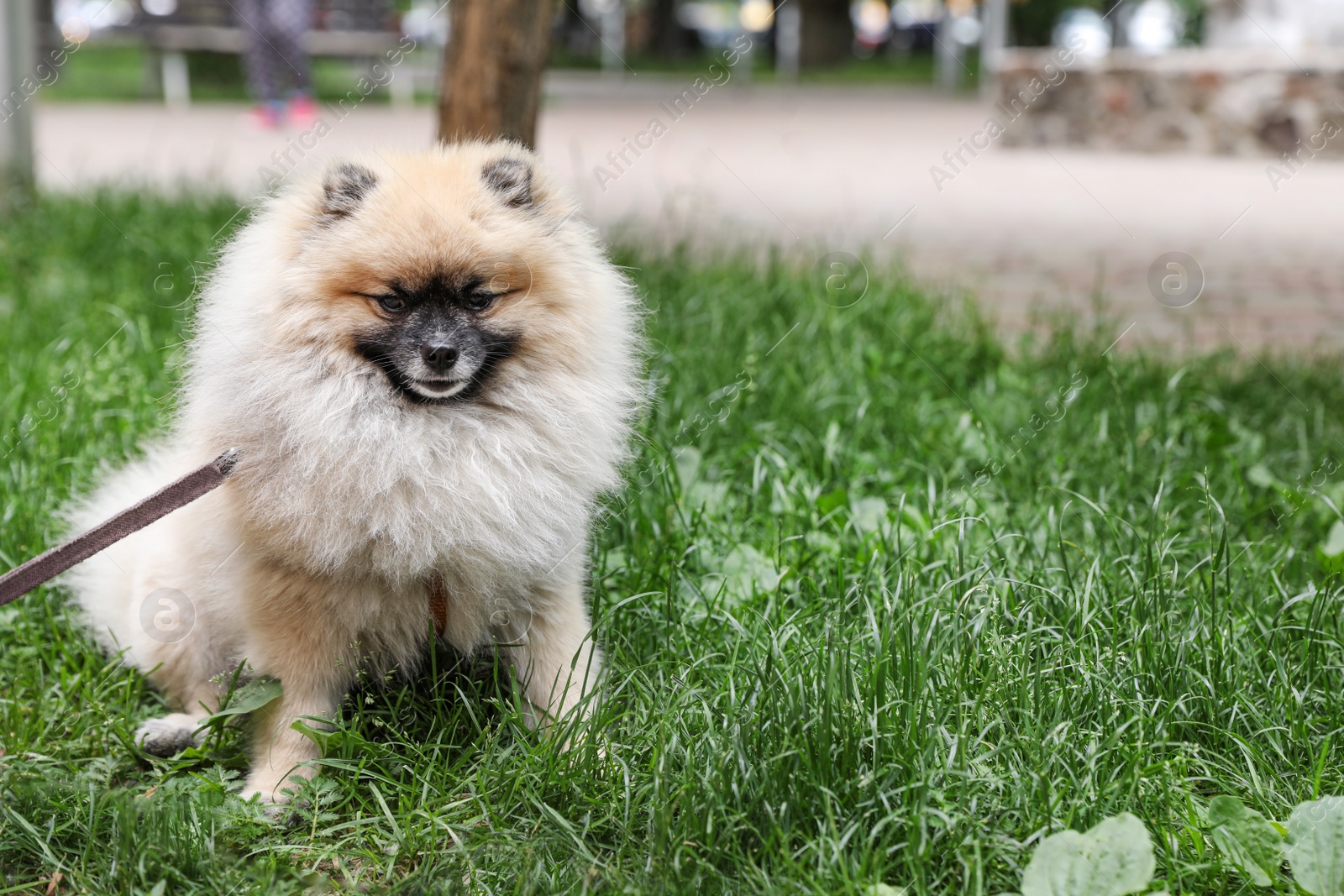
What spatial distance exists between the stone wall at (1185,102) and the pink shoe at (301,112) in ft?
24.9

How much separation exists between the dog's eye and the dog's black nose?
0.43 feet

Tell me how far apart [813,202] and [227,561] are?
7.32 meters

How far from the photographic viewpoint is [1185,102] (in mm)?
12508

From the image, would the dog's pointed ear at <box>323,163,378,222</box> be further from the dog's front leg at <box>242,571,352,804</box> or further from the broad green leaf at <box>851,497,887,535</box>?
the broad green leaf at <box>851,497,887,535</box>

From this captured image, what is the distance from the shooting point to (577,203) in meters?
2.64

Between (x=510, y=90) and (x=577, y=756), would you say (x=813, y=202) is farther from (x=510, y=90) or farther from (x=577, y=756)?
(x=577, y=756)

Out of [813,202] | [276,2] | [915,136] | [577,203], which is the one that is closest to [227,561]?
[577,203]

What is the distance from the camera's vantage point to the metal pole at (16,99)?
22.6ft

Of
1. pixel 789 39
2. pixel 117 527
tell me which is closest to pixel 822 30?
pixel 789 39

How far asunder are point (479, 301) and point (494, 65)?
9.89 feet

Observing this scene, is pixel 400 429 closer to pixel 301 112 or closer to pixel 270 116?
pixel 270 116

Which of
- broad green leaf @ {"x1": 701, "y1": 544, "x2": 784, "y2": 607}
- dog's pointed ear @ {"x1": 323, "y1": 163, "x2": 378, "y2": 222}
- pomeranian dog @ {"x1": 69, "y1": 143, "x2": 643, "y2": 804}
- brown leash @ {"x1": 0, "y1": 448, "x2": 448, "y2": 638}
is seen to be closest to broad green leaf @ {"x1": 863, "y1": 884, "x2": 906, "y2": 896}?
pomeranian dog @ {"x1": 69, "y1": 143, "x2": 643, "y2": 804}

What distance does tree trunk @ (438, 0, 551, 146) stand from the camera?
5.02 m

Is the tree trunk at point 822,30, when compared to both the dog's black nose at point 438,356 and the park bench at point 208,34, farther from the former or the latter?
the dog's black nose at point 438,356
